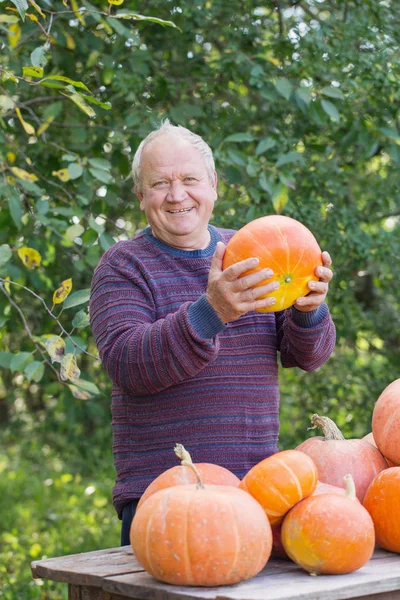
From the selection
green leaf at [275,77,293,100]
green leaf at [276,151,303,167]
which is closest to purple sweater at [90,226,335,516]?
green leaf at [276,151,303,167]

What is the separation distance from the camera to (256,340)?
2.38 meters

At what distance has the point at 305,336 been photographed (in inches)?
90.0

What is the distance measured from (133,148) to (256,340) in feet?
5.83

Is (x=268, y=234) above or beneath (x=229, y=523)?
above

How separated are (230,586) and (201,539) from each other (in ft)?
0.35

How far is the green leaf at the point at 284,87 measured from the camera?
354 cm

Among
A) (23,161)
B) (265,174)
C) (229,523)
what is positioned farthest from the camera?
(23,161)

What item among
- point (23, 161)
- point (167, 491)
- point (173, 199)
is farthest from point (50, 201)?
point (167, 491)

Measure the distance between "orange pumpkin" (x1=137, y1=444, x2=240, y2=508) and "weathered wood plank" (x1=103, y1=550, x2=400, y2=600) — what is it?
19 centimetres

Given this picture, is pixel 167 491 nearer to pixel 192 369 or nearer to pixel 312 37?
pixel 192 369

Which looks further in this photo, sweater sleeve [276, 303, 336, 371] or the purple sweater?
sweater sleeve [276, 303, 336, 371]

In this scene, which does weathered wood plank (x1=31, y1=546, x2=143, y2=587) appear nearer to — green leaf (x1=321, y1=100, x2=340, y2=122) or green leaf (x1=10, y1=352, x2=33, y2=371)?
green leaf (x1=10, y1=352, x2=33, y2=371)

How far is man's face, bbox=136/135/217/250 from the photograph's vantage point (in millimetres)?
2396

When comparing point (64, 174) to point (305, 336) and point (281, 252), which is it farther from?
point (281, 252)
